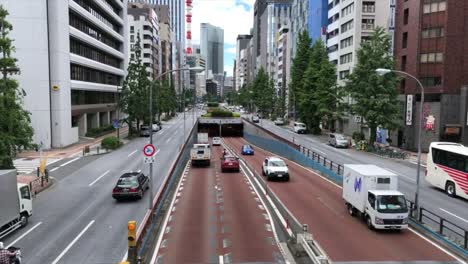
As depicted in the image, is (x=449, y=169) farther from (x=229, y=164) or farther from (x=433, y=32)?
(x=433, y=32)

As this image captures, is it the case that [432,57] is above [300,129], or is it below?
above

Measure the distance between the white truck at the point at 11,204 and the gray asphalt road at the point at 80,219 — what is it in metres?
0.51

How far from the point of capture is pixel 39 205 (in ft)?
93.6

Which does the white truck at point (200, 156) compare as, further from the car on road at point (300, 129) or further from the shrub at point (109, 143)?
the car on road at point (300, 129)

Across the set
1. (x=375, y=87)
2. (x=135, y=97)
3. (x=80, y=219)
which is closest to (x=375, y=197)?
(x=80, y=219)

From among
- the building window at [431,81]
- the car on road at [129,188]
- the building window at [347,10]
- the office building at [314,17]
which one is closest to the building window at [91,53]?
the car on road at [129,188]

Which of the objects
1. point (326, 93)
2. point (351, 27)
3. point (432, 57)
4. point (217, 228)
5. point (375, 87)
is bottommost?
point (217, 228)

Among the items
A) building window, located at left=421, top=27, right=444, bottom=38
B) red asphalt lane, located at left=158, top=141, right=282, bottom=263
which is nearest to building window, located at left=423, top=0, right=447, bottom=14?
building window, located at left=421, top=27, right=444, bottom=38

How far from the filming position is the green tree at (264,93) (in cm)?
13488

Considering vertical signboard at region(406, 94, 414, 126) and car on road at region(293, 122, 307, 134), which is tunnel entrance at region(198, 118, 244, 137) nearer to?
car on road at region(293, 122, 307, 134)

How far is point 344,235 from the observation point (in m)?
20.5

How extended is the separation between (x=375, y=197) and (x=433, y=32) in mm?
42174

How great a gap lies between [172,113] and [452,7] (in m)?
118

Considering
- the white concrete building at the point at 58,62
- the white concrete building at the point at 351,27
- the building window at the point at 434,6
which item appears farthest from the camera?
the white concrete building at the point at 351,27
